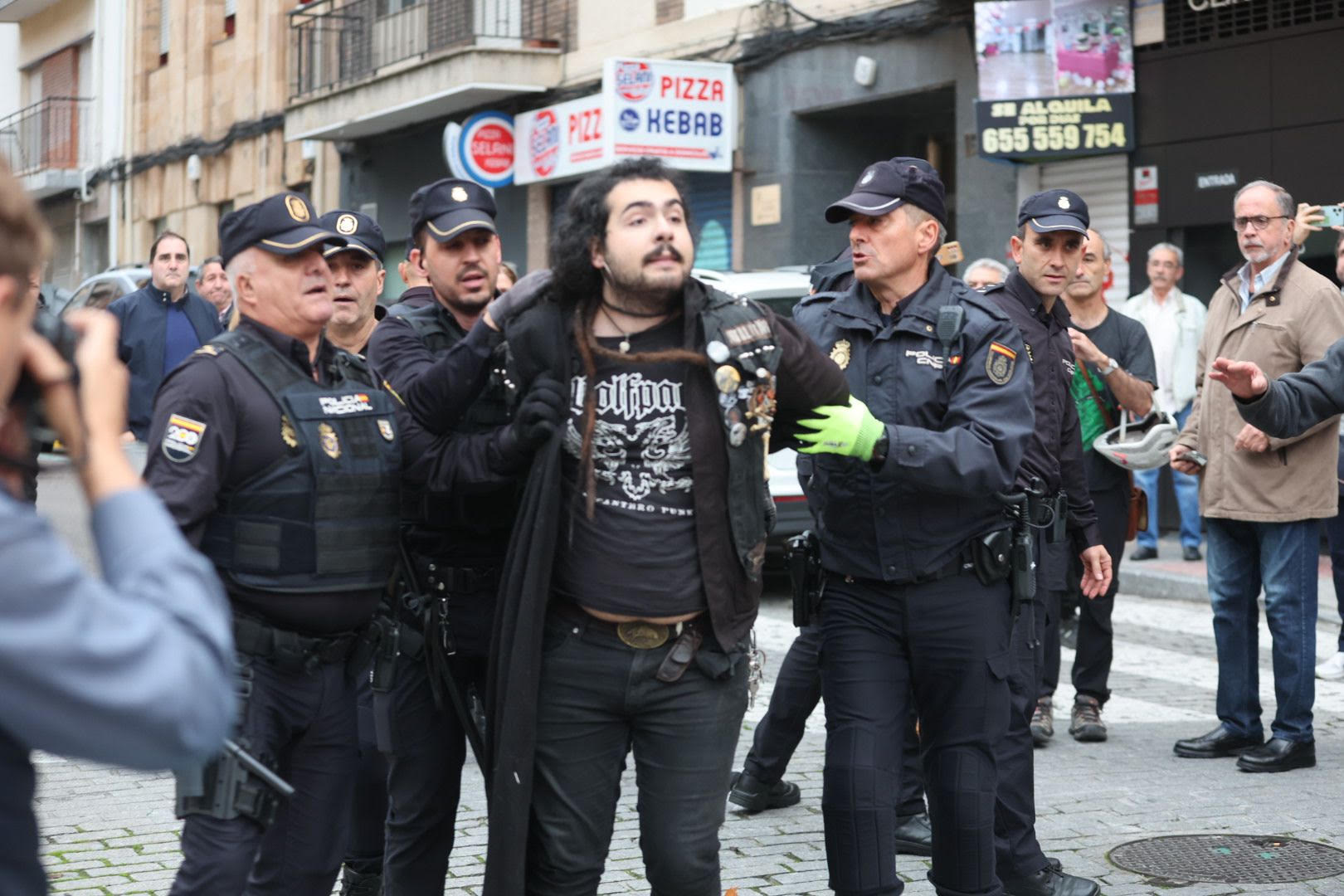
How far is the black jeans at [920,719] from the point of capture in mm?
4414

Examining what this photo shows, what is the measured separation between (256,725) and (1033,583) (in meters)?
2.10

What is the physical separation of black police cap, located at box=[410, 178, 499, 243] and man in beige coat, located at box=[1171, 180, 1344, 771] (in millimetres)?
3483

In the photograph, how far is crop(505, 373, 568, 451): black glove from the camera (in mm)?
3826

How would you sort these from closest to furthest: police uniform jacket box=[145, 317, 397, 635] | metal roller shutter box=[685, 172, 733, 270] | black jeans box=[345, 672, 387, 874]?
police uniform jacket box=[145, 317, 397, 635], black jeans box=[345, 672, 387, 874], metal roller shutter box=[685, 172, 733, 270]

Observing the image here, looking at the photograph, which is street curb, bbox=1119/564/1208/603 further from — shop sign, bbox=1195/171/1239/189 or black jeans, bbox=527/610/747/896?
black jeans, bbox=527/610/747/896

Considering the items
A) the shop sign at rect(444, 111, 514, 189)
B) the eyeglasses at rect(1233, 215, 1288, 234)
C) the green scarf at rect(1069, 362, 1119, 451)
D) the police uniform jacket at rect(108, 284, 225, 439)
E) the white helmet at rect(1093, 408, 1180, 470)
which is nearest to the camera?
the eyeglasses at rect(1233, 215, 1288, 234)

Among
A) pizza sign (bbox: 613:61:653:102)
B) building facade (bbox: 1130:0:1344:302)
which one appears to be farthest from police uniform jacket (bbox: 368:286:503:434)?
pizza sign (bbox: 613:61:653:102)

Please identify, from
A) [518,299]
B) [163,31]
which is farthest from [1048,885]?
[163,31]

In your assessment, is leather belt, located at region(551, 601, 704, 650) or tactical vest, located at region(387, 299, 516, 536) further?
tactical vest, located at region(387, 299, 516, 536)

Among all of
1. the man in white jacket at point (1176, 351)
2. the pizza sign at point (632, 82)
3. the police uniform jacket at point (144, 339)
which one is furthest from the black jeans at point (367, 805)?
the pizza sign at point (632, 82)

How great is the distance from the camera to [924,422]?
15.0ft

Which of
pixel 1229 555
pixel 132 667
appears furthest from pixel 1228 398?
pixel 132 667

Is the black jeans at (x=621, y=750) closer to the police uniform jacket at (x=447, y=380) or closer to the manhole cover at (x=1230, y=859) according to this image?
the police uniform jacket at (x=447, y=380)

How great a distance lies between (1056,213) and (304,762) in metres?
3.40
